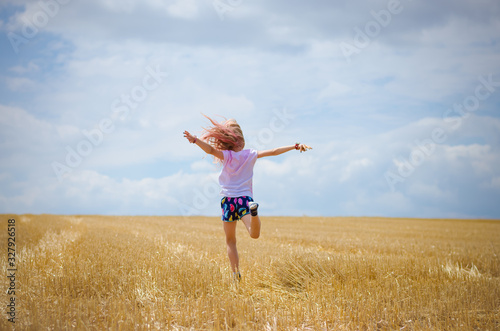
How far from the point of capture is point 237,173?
211 inches

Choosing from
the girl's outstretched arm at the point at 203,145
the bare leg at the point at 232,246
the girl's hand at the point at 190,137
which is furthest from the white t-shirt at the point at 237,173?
the girl's hand at the point at 190,137

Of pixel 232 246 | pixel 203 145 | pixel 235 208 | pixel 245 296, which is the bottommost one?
pixel 245 296

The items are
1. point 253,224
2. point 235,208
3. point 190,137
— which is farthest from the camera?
point 235,208

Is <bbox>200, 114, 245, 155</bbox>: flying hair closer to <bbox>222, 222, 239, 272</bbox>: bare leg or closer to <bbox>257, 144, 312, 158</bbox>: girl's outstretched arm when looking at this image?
<bbox>257, 144, 312, 158</bbox>: girl's outstretched arm

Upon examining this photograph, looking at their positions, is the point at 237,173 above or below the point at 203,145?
below

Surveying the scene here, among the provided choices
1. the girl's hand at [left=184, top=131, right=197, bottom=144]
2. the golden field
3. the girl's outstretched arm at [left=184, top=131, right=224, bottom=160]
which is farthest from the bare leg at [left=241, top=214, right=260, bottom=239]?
the girl's hand at [left=184, top=131, right=197, bottom=144]

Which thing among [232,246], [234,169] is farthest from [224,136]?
[232,246]

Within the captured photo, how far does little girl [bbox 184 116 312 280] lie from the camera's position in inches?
208

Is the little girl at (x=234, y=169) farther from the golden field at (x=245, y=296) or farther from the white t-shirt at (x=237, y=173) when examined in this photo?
the golden field at (x=245, y=296)

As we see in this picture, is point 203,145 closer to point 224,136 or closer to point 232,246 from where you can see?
point 224,136

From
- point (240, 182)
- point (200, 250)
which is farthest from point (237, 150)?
point (200, 250)

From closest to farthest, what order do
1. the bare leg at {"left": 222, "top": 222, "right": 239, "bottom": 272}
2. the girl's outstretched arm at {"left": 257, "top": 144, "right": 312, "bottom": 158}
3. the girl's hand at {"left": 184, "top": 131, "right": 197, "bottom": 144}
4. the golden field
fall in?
the golden field < the girl's hand at {"left": 184, "top": 131, "right": 197, "bottom": 144} < the girl's outstretched arm at {"left": 257, "top": 144, "right": 312, "bottom": 158} < the bare leg at {"left": 222, "top": 222, "right": 239, "bottom": 272}

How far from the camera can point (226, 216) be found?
5.32 m

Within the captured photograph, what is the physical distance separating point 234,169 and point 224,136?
19.7 inches
